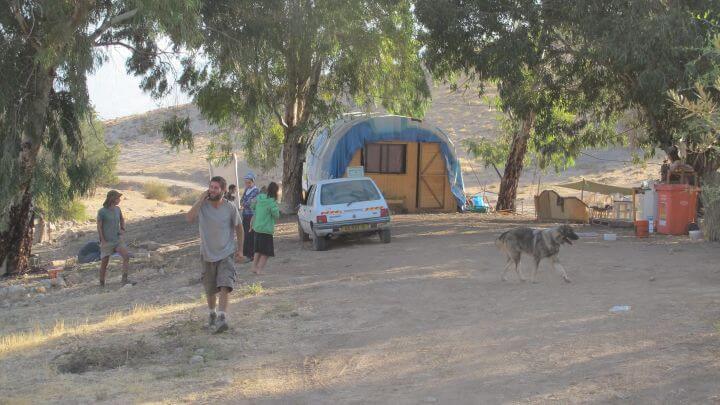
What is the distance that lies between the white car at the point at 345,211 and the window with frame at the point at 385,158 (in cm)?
969

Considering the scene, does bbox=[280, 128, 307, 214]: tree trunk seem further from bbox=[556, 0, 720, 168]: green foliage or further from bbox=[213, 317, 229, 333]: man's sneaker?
bbox=[213, 317, 229, 333]: man's sneaker

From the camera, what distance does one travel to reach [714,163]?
19.1m

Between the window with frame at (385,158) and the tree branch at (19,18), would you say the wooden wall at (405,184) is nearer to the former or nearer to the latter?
the window with frame at (385,158)

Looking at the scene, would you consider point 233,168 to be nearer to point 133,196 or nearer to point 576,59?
point 576,59

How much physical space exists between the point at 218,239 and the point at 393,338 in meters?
2.15

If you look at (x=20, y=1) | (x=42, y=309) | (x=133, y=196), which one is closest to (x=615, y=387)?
(x=42, y=309)

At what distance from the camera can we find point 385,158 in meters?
27.4

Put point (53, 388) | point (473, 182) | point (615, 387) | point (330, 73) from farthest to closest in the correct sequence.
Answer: point (473, 182) → point (330, 73) → point (53, 388) → point (615, 387)

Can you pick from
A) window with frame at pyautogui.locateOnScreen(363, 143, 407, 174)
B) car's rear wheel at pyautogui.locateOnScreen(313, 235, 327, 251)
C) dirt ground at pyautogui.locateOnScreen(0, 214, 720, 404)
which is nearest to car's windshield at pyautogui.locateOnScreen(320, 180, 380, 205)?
car's rear wheel at pyautogui.locateOnScreen(313, 235, 327, 251)

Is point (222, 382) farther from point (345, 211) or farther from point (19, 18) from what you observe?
point (19, 18)

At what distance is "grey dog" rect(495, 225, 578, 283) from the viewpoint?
422 inches

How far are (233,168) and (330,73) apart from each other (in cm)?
736

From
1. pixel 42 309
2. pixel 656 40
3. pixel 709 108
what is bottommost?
pixel 42 309

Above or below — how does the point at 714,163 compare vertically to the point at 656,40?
below
